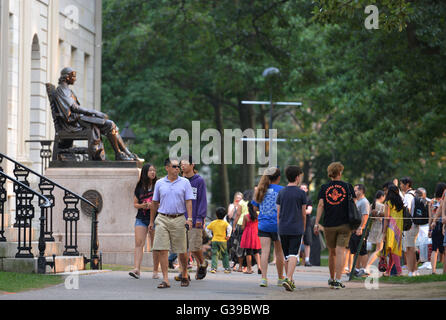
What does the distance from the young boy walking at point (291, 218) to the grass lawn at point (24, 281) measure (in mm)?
3287

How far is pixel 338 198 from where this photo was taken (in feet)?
47.1

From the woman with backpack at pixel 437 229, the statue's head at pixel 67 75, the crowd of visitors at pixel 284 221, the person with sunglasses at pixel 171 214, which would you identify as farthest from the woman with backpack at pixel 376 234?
the statue's head at pixel 67 75

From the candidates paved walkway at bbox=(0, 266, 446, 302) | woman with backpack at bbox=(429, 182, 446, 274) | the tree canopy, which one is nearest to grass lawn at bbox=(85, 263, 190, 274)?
paved walkway at bbox=(0, 266, 446, 302)

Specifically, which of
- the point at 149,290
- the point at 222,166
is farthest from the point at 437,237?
the point at 222,166

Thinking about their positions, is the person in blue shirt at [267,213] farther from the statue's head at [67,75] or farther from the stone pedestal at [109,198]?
the statue's head at [67,75]

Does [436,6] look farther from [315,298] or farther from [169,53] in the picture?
[169,53]

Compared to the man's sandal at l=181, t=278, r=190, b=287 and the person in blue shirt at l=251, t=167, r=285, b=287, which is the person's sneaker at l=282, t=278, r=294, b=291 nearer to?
the person in blue shirt at l=251, t=167, r=285, b=287

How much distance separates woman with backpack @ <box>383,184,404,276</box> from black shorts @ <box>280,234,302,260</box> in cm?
363

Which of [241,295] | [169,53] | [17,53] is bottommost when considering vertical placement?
[241,295]

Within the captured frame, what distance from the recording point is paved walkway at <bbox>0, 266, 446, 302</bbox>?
12.2 m

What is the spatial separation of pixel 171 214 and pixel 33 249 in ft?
11.1

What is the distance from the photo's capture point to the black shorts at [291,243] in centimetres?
1422

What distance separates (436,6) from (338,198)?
40.7 ft

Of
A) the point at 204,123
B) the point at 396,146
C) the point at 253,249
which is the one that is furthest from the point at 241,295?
the point at 204,123
